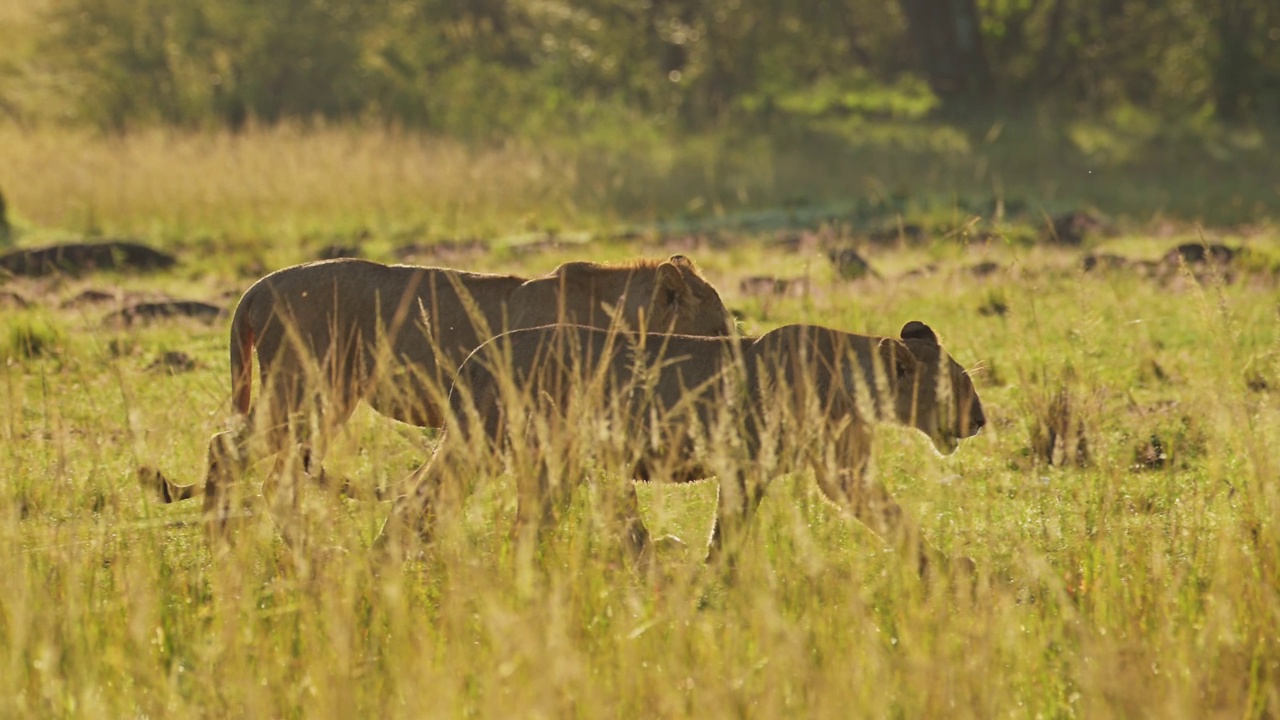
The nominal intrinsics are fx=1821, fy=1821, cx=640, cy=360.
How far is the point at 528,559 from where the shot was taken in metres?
3.53

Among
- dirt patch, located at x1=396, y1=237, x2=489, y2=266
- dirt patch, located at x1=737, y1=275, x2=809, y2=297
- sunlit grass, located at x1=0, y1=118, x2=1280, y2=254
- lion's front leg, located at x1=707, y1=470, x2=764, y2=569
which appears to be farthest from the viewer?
sunlit grass, located at x1=0, y1=118, x2=1280, y2=254

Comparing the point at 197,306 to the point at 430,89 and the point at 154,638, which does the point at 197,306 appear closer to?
the point at 154,638

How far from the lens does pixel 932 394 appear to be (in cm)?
524

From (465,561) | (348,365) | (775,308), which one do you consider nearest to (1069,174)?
(775,308)

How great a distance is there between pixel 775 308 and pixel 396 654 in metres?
6.48

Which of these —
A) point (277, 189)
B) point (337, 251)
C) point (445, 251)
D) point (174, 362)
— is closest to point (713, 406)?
point (174, 362)

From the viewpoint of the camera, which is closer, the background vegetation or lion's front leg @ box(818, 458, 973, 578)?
the background vegetation

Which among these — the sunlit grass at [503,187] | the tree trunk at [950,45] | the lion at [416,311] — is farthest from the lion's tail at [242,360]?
the tree trunk at [950,45]

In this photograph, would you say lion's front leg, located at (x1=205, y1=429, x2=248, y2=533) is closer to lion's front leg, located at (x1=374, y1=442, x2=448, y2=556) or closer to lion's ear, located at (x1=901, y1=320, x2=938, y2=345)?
lion's front leg, located at (x1=374, y1=442, x2=448, y2=556)

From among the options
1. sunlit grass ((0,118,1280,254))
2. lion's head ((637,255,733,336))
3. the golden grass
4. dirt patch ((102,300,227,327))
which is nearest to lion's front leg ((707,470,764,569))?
lion's head ((637,255,733,336))

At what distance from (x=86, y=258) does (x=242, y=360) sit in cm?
837

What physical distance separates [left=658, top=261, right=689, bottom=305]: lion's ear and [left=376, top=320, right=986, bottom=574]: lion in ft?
2.35

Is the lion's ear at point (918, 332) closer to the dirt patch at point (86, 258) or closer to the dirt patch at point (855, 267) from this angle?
the dirt patch at point (855, 267)

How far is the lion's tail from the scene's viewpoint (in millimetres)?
6223
